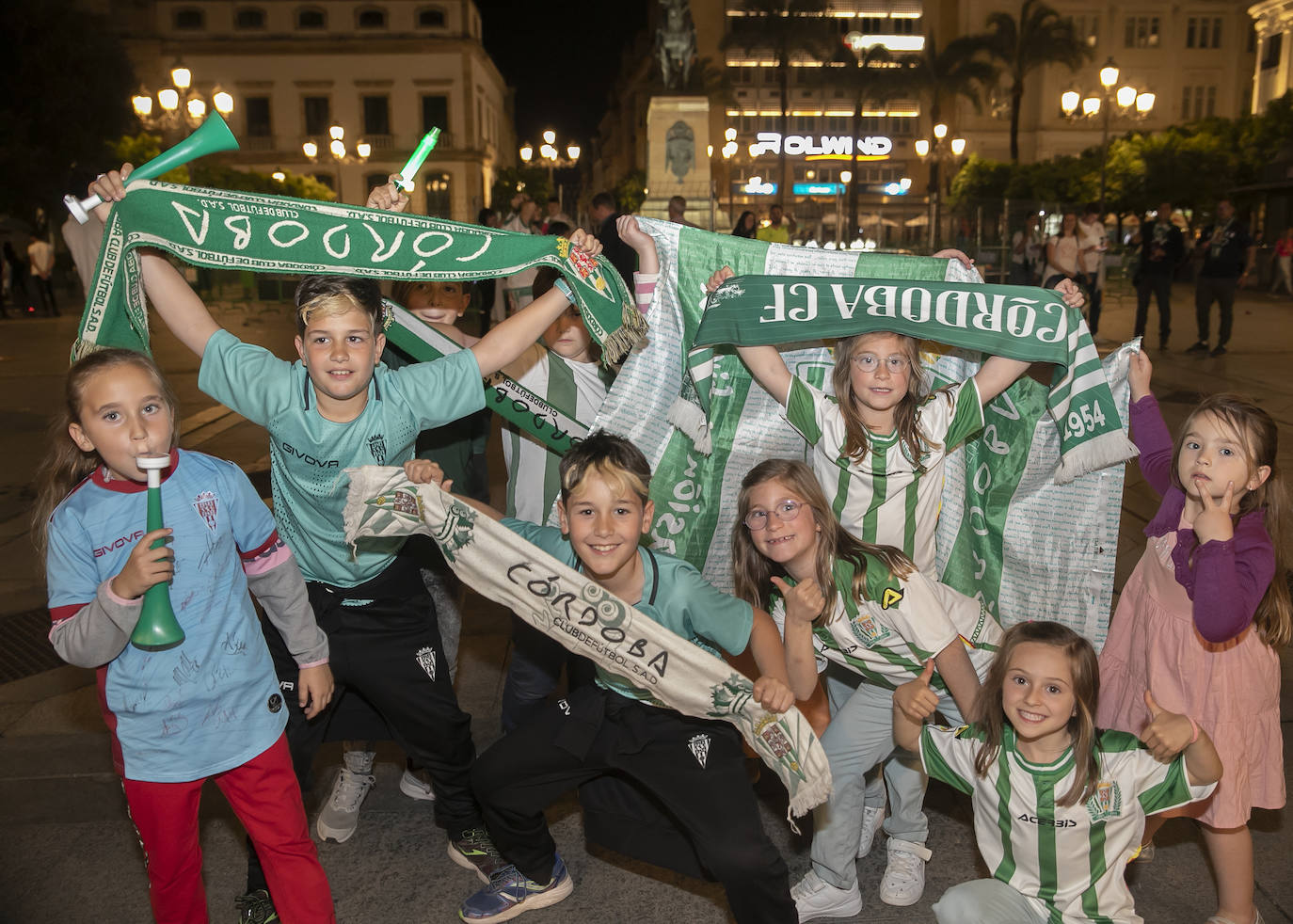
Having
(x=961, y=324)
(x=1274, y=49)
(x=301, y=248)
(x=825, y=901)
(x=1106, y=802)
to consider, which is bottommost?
(x=825, y=901)

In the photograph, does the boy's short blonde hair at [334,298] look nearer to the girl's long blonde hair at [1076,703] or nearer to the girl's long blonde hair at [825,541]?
the girl's long blonde hair at [825,541]

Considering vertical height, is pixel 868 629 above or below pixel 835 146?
below

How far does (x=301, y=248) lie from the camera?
10.2 feet

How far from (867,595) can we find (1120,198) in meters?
42.6

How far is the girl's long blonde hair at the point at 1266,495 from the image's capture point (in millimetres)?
2764

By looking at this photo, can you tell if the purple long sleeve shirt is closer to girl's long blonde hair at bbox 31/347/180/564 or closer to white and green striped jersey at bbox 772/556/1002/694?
white and green striped jersey at bbox 772/556/1002/694

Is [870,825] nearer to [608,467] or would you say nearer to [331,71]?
[608,467]

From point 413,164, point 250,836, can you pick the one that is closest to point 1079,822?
point 250,836

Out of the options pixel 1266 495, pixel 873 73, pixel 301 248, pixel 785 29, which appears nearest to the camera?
pixel 1266 495

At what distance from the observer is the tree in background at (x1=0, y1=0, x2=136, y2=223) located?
31.7 metres

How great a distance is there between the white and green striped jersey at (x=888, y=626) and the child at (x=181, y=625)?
1516 millimetres

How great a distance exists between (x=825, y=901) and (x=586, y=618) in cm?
110

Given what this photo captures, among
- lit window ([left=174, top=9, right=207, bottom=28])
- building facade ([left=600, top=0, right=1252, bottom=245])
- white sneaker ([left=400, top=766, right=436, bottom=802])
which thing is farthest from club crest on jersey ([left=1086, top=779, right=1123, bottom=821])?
lit window ([left=174, top=9, right=207, bottom=28])

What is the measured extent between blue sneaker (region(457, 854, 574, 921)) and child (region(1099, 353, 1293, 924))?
5.59ft
